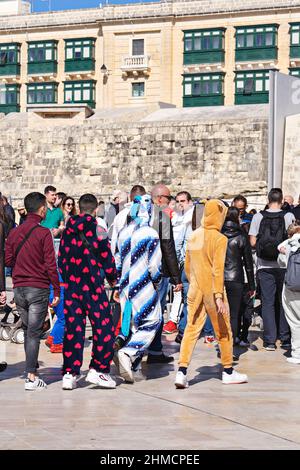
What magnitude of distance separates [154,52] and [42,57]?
706 centimetres

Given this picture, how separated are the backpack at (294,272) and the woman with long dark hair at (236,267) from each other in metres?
0.34

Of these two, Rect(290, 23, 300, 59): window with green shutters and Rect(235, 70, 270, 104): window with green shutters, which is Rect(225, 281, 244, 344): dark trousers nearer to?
Rect(235, 70, 270, 104): window with green shutters

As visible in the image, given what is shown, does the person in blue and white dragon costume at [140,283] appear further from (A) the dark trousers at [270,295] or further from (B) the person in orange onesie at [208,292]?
(A) the dark trousers at [270,295]

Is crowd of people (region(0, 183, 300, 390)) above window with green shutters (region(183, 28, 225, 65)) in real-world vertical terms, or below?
below

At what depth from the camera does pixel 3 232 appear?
8203mm

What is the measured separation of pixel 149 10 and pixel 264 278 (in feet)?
145

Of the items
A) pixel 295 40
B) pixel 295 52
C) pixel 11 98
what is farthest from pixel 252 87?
pixel 11 98

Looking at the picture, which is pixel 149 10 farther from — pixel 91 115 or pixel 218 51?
pixel 91 115

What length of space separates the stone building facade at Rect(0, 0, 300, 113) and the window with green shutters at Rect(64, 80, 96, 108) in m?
0.05

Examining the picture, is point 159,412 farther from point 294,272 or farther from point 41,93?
point 41,93

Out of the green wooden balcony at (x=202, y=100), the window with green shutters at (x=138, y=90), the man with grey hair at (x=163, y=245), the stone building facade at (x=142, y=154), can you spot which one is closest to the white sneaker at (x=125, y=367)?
the man with grey hair at (x=163, y=245)

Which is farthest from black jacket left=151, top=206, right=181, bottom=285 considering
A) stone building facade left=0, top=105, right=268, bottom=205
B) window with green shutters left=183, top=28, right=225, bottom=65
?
window with green shutters left=183, top=28, right=225, bottom=65

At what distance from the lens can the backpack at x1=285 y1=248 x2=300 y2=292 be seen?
29.9ft

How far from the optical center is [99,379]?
7.48m
